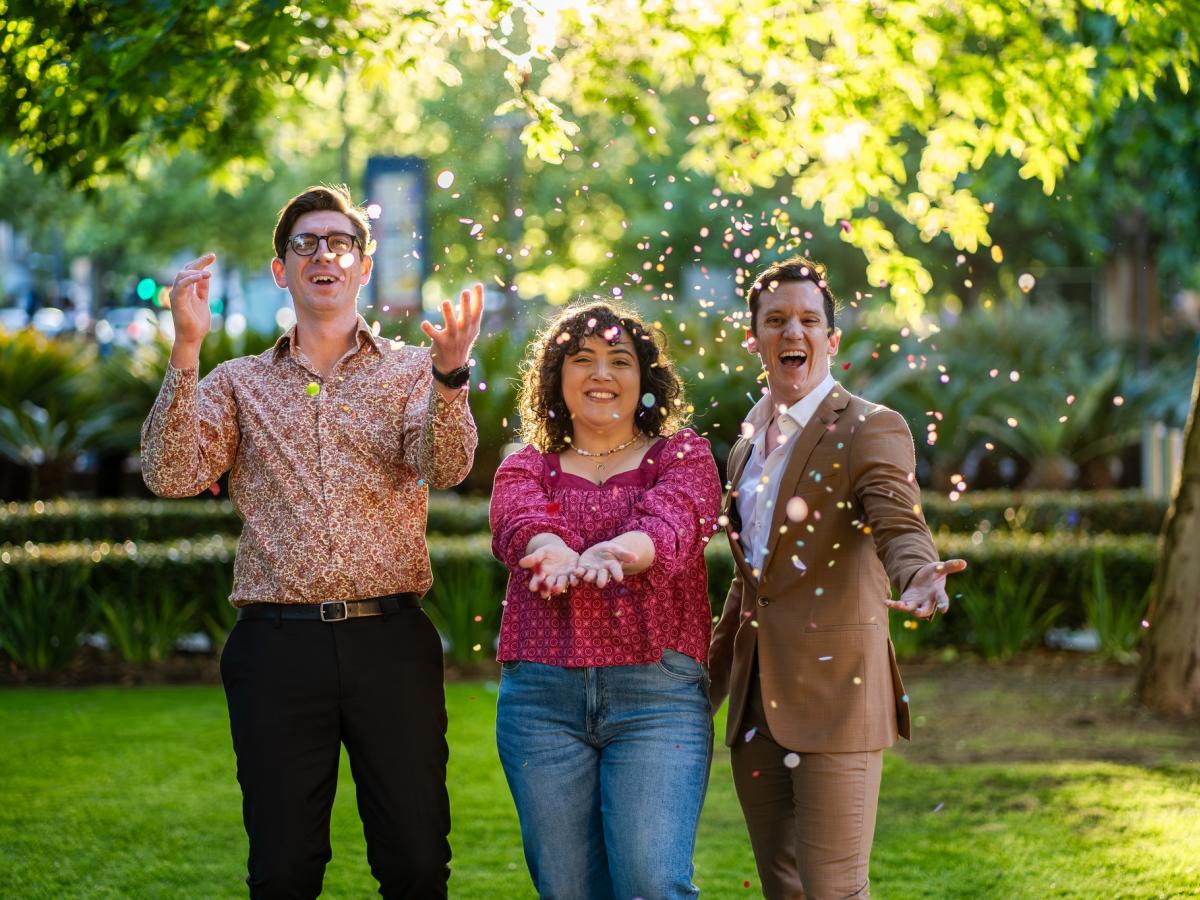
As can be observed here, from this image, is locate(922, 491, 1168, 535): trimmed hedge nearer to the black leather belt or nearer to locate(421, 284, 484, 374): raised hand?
the black leather belt

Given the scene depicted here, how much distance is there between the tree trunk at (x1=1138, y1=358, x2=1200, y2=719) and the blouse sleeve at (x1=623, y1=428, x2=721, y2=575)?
495 cm

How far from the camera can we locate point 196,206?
117 feet

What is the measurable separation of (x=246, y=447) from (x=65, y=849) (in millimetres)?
2784

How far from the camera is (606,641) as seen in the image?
135 inches

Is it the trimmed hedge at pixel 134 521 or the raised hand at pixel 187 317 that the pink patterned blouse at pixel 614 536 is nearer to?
the raised hand at pixel 187 317

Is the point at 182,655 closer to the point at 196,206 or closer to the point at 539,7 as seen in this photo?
the point at 539,7

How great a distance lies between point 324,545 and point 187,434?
0.43 metres

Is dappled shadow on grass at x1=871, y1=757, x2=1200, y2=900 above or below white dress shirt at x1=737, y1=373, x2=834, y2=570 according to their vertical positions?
below

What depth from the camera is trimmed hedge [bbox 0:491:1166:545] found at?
11.4m

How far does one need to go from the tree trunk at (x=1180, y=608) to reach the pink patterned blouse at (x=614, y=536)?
4.97 metres

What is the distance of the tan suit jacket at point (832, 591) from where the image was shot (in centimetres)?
355

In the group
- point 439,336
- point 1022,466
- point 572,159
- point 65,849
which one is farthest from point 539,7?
point 572,159

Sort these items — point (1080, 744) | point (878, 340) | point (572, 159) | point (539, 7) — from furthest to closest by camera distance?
point (572, 159)
point (878, 340)
point (1080, 744)
point (539, 7)

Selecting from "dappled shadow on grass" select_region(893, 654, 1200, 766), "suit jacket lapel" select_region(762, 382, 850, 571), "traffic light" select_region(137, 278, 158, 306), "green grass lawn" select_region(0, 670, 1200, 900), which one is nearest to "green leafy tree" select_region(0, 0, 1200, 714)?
"dappled shadow on grass" select_region(893, 654, 1200, 766)
